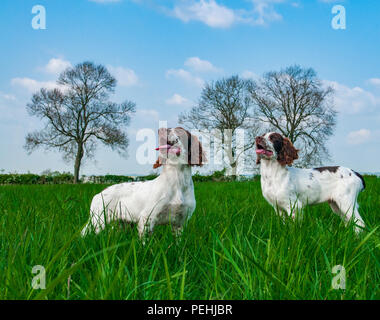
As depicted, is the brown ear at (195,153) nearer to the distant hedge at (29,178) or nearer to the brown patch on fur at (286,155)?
the brown patch on fur at (286,155)

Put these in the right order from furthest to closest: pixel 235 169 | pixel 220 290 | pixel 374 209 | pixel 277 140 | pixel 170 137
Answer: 1. pixel 235 169
2. pixel 374 209
3. pixel 277 140
4. pixel 170 137
5. pixel 220 290

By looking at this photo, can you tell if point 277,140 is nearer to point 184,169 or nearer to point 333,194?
point 333,194

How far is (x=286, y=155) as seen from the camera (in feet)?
15.3

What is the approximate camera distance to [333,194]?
4.91 metres

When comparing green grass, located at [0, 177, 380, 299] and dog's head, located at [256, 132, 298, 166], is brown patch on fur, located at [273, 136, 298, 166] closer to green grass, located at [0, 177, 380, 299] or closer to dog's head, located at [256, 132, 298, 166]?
dog's head, located at [256, 132, 298, 166]

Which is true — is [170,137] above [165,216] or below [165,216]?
above

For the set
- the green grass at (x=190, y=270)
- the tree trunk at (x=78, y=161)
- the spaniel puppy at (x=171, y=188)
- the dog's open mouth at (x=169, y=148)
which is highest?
the tree trunk at (x=78, y=161)

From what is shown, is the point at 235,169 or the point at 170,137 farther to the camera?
the point at 235,169

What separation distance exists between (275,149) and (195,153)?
174 centimetres

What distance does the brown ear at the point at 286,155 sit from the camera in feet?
15.3

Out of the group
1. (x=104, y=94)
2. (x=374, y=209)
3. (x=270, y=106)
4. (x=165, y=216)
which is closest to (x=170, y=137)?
(x=165, y=216)

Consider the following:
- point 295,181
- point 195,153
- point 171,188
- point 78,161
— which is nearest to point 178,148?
point 195,153

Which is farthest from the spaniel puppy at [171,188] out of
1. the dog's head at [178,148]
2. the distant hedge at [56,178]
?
the distant hedge at [56,178]
